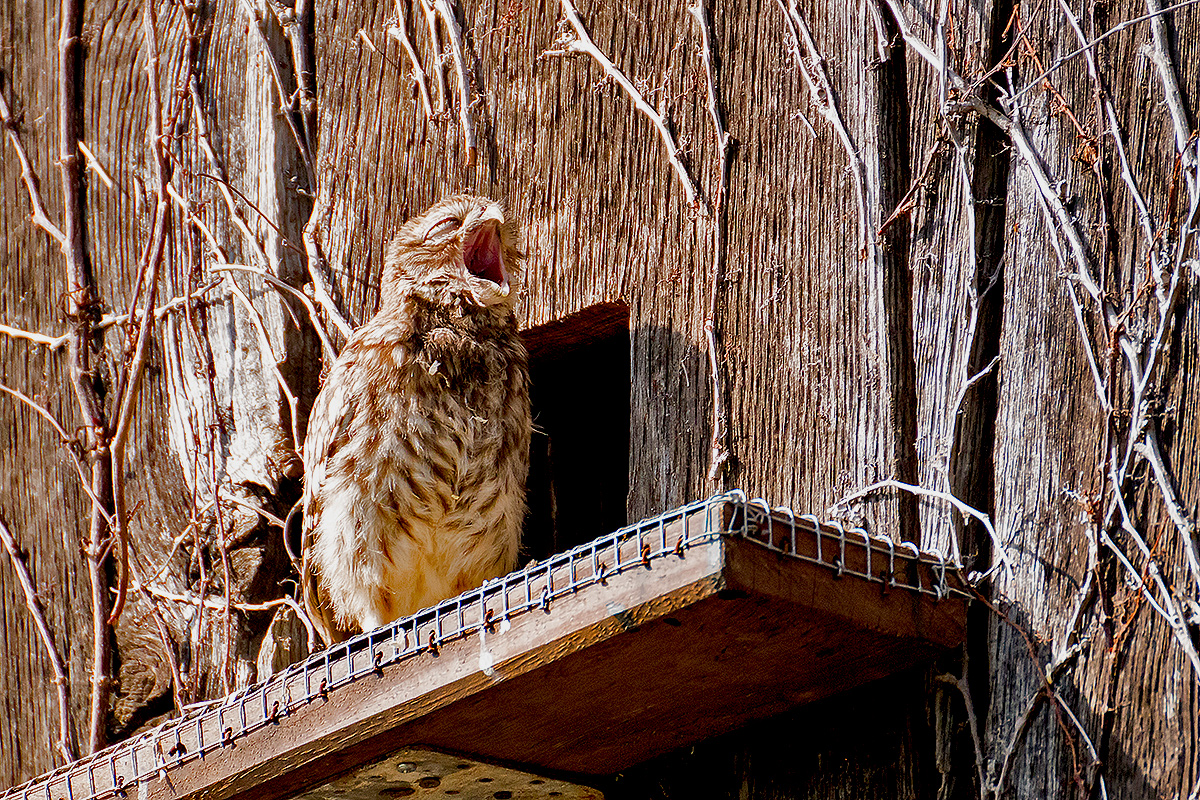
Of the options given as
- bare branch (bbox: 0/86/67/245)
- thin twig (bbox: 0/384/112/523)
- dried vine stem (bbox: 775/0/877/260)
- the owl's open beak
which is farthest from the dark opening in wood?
bare branch (bbox: 0/86/67/245)

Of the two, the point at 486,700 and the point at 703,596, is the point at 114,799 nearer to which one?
the point at 486,700

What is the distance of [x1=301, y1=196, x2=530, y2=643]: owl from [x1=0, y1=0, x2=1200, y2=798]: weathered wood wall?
0.14m

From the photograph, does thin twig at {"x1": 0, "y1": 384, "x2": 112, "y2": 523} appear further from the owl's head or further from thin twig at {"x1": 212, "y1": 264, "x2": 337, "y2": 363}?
the owl's head

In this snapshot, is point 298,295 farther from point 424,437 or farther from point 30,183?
point 30,183

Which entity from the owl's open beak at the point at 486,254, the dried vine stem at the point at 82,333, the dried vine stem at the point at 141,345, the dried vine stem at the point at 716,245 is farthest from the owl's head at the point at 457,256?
the dried vine stem at the point at 82,333

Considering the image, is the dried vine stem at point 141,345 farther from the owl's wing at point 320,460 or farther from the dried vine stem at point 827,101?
the dried vine stem at point 827,101

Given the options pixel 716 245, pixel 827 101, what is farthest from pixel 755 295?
pixel 827 101

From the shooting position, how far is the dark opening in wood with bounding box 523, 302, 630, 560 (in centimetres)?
348

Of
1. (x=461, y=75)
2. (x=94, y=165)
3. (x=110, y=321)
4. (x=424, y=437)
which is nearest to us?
(x=424, y=437)

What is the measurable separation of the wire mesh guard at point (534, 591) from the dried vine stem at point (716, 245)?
0.50 m

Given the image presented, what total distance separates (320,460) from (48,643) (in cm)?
99

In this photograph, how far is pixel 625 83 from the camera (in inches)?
122

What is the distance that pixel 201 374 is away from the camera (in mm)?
3467

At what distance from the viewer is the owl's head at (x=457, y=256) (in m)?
3.13
